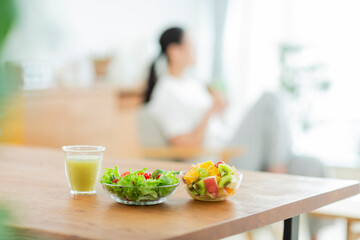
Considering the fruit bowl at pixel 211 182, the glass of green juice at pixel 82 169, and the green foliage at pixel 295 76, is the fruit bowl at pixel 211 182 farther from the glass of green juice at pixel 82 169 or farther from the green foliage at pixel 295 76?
the green foliage at pixel 295 76

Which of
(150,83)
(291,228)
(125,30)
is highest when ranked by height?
(125,30)

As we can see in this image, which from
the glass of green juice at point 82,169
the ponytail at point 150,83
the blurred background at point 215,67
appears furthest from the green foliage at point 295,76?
the glass of green juice at point 82,169

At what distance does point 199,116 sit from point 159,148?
45 cm

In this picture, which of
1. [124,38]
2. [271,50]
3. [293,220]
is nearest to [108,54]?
[124,38]

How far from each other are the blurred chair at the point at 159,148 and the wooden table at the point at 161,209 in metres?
1.64

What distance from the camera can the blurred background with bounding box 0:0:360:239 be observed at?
4730 mm

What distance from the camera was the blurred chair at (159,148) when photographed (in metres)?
3.31

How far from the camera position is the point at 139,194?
114cm

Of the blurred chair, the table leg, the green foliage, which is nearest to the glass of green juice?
the table leg

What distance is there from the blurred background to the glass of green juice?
2.93m

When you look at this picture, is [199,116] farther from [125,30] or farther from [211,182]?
[211,182]

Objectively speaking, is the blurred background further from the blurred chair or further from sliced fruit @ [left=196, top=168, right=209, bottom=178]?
sliced fruit @ [left=196, top=168, right=209, bottom=178]

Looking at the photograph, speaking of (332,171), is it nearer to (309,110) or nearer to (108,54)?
(309,110)

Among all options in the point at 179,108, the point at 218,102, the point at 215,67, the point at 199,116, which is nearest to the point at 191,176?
the point at 218,102
